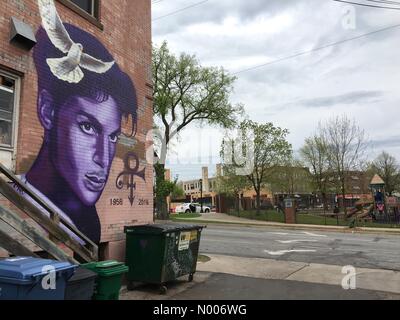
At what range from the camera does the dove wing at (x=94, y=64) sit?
332 inches

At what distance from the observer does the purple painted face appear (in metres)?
7.79

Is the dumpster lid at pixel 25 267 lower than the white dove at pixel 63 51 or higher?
lower

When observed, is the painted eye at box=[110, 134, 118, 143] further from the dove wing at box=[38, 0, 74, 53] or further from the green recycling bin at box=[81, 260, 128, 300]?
the green recycling bin at box=[81, 260, 128, 300]

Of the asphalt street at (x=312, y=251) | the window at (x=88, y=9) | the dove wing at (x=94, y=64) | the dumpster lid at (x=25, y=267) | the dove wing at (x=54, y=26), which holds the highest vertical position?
the window at (x=88, y=9)

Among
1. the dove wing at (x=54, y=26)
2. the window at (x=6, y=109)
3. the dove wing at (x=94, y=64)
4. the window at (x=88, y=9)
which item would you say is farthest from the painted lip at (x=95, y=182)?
the window at (x=88, y=9)

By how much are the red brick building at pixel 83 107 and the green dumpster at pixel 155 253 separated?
892mm

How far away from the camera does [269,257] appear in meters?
13.2

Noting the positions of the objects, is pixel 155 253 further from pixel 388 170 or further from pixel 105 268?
pixel 388 170

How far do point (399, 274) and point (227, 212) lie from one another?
3532cm

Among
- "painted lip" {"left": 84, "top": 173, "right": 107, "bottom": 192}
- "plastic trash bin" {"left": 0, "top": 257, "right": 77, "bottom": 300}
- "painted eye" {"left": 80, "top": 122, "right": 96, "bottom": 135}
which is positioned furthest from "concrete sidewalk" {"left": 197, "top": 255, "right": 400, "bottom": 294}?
"plastic trash bin" {"left": 0, "top": 257, "right": 77, "bottom": 300}

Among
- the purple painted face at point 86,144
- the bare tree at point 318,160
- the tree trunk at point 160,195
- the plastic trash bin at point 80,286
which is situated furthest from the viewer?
the bare tree at point 318,160

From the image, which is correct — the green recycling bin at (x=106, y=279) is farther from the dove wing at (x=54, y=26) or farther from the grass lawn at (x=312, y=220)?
the grass lawn at (x=312, y=220)

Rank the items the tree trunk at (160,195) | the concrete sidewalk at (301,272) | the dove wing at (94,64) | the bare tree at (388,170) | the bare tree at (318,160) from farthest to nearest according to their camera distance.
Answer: the bare tree at (388,170), the bare tree at (318,160), the tree trunk at (160,195), the concrete sidewalk at (301,272), the dove wing at (94,64)

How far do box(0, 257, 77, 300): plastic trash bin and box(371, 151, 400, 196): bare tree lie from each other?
2251 inches
